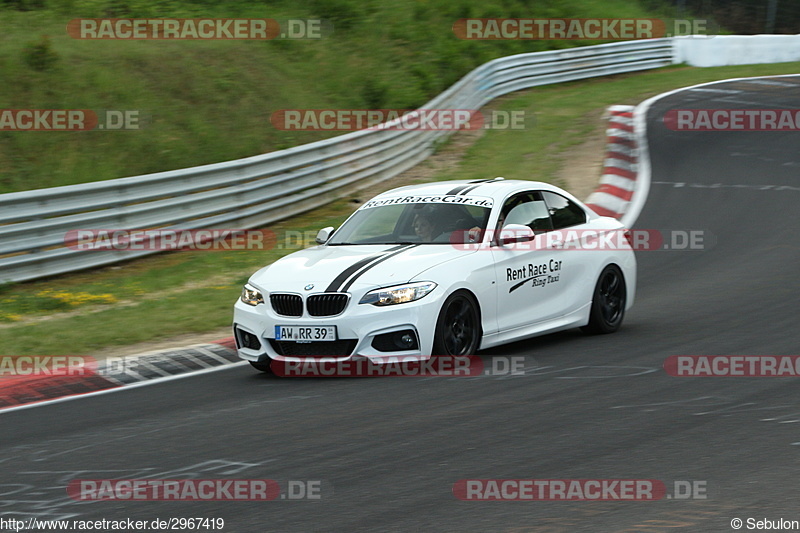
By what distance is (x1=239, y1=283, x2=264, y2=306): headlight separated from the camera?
342 inches

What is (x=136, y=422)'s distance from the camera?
7344mm

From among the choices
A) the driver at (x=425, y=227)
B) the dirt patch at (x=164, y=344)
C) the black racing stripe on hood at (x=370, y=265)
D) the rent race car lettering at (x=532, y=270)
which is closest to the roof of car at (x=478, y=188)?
the driver at (x=425, y=227)

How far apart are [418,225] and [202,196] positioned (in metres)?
7.10

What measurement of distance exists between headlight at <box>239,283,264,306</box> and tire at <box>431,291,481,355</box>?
1453mm

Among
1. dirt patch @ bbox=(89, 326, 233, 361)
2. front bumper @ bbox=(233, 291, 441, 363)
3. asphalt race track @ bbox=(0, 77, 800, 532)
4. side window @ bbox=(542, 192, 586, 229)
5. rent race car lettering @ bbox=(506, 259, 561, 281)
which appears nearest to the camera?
asphalt race track @ bbox=(0, 77, 800, 532)

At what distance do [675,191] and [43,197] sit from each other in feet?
32.6

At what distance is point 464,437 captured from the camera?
6.46 m

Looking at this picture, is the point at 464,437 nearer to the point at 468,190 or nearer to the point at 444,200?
the point at 444,200

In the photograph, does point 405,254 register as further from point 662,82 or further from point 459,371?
point 662,82

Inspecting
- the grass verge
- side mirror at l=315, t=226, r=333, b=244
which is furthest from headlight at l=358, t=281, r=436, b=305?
the grass verge

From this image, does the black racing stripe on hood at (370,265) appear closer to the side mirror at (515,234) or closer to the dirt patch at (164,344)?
the side mirror at (515,234)

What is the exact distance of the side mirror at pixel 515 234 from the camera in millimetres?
9000

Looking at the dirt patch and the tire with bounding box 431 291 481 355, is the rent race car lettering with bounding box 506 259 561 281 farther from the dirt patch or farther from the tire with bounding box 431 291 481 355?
the dirt patch

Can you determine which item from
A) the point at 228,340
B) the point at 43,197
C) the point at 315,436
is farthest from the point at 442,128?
the point at 315,436
